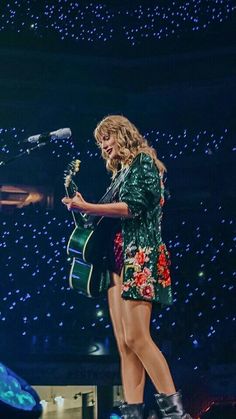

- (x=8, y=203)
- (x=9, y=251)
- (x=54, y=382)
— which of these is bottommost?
(x=54, y=382)

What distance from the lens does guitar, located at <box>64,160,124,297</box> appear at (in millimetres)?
3262

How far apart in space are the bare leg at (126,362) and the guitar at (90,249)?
6cm

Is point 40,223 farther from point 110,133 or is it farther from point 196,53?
point 110,133

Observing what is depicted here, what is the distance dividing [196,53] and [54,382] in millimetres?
8637

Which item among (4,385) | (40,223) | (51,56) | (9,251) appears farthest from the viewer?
(51,56)

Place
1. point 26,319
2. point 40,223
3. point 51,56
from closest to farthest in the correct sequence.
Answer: point 26,319
point 40,223
point 51,56

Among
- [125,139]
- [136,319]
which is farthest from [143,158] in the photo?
[136,319]

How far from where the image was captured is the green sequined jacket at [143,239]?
10.2 ft

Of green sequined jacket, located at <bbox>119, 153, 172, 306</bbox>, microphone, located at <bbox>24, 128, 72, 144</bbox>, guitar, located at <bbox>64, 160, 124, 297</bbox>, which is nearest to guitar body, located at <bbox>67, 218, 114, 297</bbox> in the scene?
guitar, located at <bbox>64, 160, 124, 297</bbox>

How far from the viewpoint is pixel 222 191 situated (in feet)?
44.8

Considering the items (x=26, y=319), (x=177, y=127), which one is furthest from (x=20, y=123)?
(x=26, y=319)

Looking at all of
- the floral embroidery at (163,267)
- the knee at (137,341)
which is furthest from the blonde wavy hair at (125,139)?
the knee at (137,341)

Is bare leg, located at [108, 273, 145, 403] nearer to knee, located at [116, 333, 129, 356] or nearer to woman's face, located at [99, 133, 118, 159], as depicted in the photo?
knee, located at [116, 333, 129, 356]

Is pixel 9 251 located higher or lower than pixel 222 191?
lower
